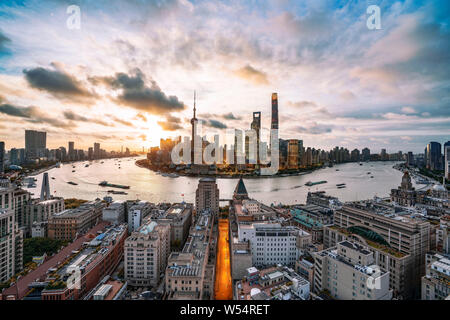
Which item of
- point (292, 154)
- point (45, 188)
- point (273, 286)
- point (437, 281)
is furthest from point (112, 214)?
point (292, 154)

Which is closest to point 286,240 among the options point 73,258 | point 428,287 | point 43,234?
point 428,287

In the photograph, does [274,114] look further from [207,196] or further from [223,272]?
[223,272]

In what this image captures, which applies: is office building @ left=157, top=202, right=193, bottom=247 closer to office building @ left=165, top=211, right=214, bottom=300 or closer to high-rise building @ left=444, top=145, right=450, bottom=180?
office building @ left=165, top=211, right=214, bottom=300

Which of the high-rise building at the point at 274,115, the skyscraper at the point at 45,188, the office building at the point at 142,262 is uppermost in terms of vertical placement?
the high-rise building at the point at 274,115

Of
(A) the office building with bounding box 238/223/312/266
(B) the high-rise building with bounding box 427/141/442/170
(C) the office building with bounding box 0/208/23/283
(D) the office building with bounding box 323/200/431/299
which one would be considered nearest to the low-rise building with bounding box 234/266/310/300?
(A) the office building with bounding box 238/223/312/266

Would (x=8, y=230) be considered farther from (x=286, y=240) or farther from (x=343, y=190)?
(x=343, y=190)

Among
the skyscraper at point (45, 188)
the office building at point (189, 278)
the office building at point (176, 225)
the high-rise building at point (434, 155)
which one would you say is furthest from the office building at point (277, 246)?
the skyscraper at point (45, 188)

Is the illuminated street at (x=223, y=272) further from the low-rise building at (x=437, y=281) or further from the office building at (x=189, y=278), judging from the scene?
the low-rise building at (x=437, y=281)
